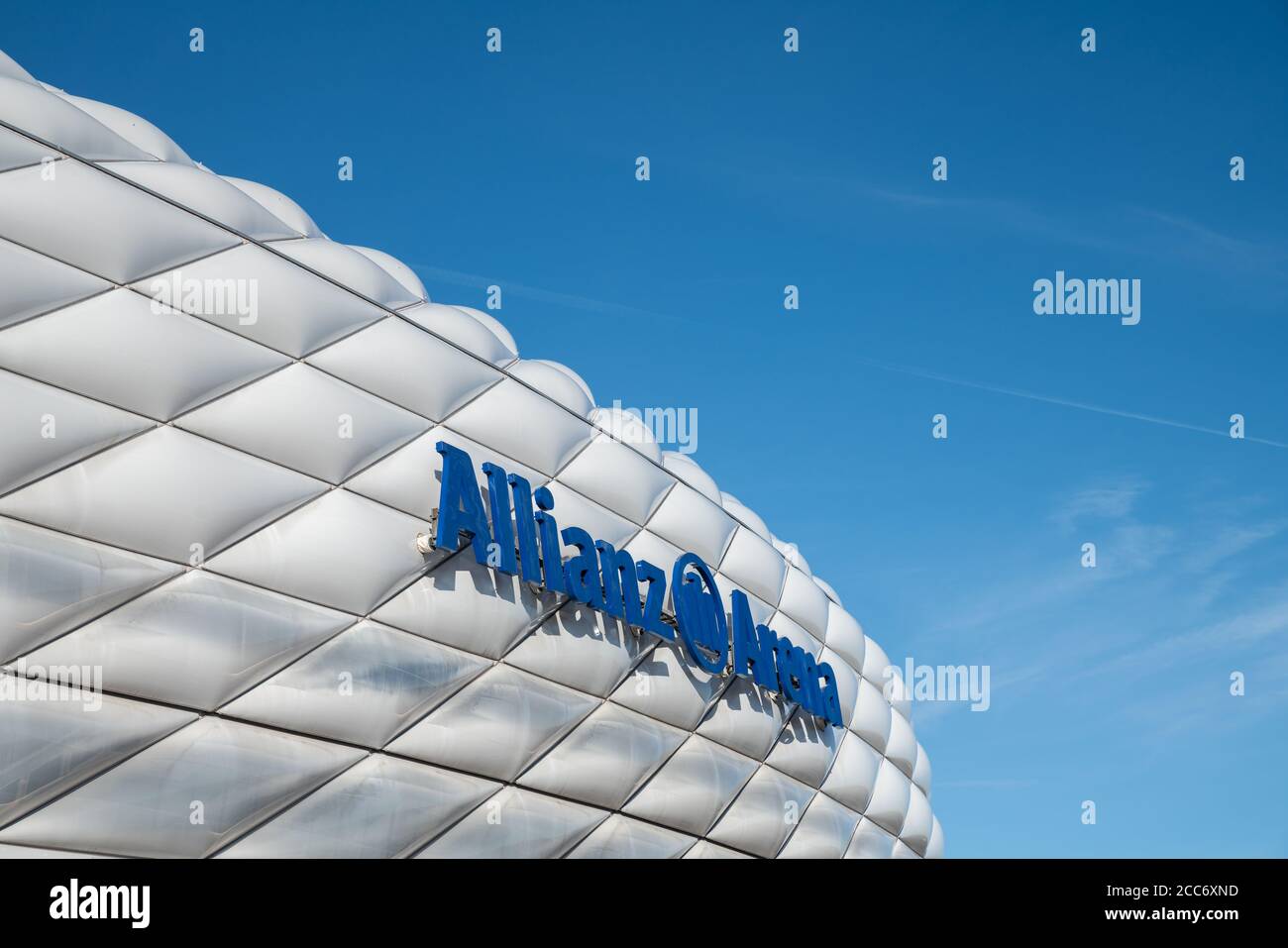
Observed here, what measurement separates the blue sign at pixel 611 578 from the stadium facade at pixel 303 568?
42 mm

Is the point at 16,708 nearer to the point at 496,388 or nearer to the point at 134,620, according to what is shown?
the point at 134,620

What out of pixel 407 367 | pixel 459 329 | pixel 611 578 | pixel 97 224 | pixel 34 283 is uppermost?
pixel 459 329

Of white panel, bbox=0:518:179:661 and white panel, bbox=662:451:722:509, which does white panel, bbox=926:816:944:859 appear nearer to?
white panel, bbox=662:451:722:509

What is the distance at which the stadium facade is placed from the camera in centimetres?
904

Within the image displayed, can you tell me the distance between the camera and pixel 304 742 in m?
10.1

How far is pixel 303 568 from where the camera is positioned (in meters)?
10.4

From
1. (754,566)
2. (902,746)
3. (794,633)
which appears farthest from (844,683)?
(754,566)

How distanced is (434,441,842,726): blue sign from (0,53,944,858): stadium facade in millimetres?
42

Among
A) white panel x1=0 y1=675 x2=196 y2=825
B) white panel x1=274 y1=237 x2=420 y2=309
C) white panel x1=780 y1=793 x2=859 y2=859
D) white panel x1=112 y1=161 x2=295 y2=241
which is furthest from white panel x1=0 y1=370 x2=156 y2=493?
white panel x1=780 y1=793 x2=859 y2=859

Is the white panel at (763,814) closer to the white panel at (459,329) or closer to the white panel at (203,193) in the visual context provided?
the white panel at (459,329)

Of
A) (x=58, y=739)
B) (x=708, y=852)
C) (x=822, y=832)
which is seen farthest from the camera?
(x=822, y=832)

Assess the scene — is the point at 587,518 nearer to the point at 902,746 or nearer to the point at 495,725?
the point at 495,725

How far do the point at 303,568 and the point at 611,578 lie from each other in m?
3.90

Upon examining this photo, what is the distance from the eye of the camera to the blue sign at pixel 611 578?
1181 cm
